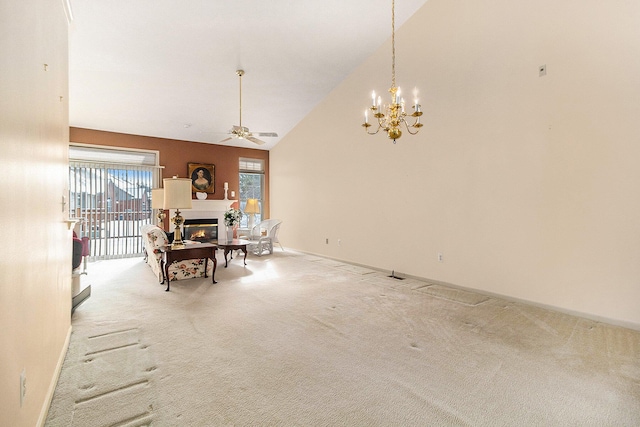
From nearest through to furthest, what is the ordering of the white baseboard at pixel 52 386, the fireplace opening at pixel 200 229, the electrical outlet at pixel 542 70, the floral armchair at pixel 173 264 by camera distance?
the white baseboard at pixel 52 386, the electrical outlet at pixel 542 70, the floral armchair at pixel 173 264, the fireplace opening at pixel 200 229

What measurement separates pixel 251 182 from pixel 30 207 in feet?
25.6

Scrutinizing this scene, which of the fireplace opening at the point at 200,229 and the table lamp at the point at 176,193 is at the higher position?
the table lamp at the point at 176,193

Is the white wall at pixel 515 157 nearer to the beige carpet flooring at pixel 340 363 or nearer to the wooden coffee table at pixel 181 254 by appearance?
the beige carpet flooring at pixel 340 363

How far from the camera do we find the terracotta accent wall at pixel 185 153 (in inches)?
275

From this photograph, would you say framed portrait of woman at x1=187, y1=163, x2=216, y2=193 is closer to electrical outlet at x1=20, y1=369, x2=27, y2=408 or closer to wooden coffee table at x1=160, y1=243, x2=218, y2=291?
wooden coffee table at x1=160, y1=243, x2=218, y2=291

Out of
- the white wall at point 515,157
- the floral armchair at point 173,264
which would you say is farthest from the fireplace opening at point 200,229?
the white wall at point 515,157

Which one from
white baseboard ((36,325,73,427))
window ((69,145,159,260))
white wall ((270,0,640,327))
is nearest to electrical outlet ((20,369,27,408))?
white baseboard ((36,325,73,427))

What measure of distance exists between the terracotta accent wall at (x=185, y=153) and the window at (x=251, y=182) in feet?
0.50

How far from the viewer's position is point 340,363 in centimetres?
239

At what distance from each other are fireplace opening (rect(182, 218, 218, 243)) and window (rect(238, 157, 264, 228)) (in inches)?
39.9

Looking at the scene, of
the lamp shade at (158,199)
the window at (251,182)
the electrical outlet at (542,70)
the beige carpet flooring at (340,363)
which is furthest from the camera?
the window at (251,182)

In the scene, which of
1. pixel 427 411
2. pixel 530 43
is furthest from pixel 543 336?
pixel 530 43

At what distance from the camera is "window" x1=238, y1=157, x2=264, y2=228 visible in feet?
29.8

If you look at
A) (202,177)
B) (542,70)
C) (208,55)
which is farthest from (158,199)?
(542,70)
